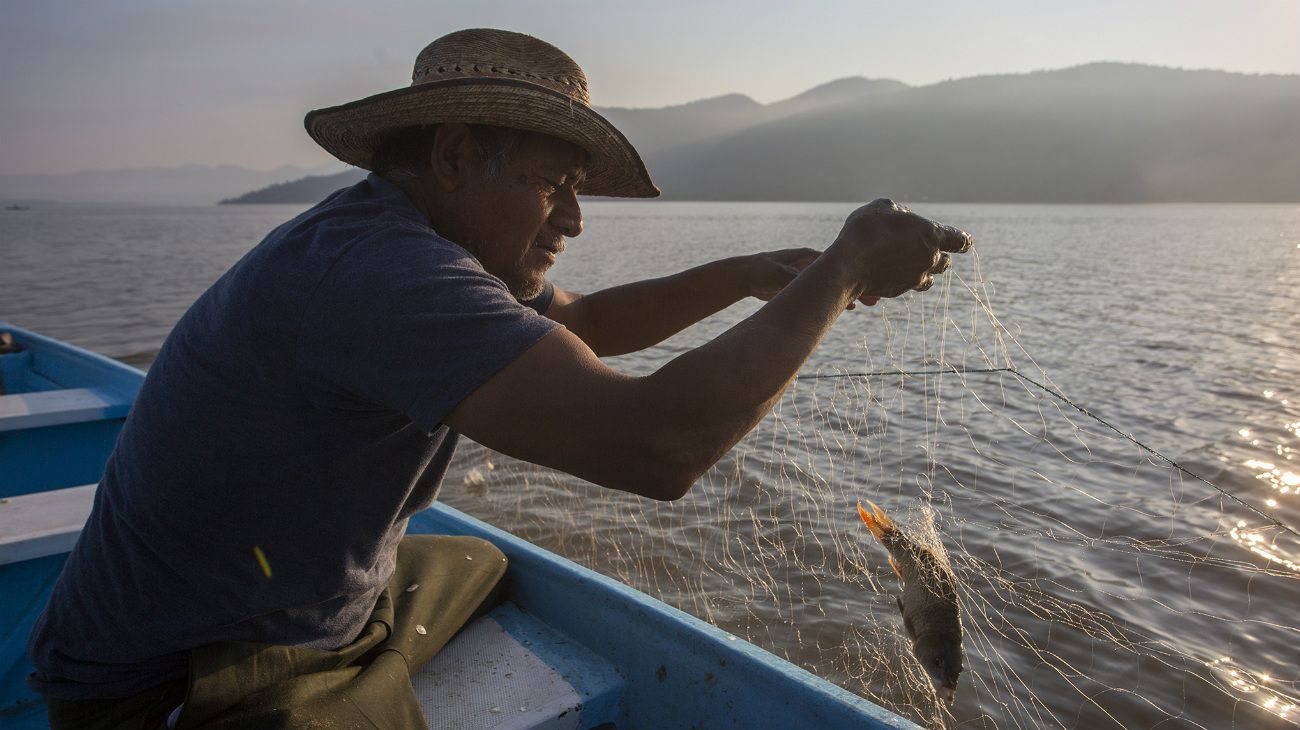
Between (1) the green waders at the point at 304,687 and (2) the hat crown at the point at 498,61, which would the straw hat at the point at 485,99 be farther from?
(1) the green waders at the point at 304,687

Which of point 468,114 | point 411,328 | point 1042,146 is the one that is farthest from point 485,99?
point 1042,146

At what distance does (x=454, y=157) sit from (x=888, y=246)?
41.9 inches

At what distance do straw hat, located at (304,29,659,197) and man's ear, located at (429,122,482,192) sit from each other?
0.10 feet

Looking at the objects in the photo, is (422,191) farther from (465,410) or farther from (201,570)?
(201,570)

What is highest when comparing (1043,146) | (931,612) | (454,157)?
(1043,146)

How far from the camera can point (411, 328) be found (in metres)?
1.47

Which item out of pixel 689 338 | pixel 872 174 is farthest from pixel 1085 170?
pixel 689 338

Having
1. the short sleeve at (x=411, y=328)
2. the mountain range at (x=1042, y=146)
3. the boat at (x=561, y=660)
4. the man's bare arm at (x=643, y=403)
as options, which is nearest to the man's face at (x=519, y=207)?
the short sleeve at (x=411, y=328)

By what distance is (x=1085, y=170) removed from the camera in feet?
474

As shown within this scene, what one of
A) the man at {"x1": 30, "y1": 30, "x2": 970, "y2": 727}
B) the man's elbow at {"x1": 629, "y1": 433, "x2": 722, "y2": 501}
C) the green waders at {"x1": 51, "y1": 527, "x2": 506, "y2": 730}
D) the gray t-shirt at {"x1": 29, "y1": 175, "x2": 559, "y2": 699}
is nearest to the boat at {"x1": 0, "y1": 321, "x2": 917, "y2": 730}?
the green waders at {"x1": 51, "y1": 527, "x2": 506, "y2": 730}

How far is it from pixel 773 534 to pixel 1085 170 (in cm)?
16132

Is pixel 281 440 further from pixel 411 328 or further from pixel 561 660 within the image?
pixel 561 660

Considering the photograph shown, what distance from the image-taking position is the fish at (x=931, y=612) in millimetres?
3455

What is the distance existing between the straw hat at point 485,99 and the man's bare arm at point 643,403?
0.66m
